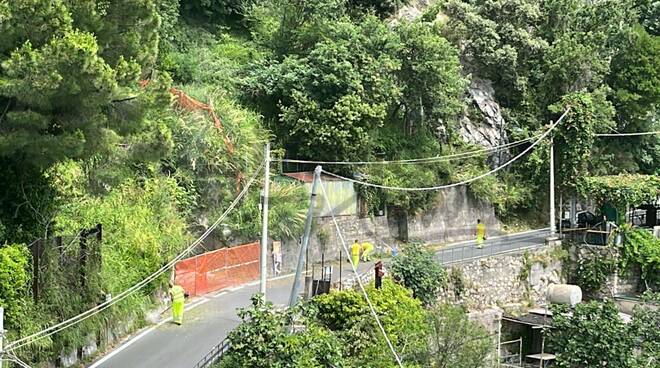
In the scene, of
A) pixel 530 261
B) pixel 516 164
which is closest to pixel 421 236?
pixel 530 261

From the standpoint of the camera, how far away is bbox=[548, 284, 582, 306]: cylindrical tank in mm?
29656

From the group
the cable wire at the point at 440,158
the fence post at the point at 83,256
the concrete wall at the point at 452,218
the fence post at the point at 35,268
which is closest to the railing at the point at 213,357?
the fence post at the point at 83,256

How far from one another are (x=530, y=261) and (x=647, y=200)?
7040mm

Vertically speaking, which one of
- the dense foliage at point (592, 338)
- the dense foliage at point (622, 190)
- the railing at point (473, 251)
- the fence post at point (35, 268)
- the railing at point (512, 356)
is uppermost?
the dense foliage at point (622, 190)

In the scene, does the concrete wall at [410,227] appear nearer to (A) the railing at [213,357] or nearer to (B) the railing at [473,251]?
(B) the railing at [473,251]

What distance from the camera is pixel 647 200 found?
112ft

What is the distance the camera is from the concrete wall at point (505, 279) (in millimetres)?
28609

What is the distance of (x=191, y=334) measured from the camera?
2077 cm

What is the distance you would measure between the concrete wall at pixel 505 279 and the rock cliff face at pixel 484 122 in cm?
843

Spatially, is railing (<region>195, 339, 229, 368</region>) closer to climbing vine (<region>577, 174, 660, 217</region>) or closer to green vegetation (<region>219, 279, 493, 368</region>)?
green vegetation (<region>219, 279, 493, 368</region>)

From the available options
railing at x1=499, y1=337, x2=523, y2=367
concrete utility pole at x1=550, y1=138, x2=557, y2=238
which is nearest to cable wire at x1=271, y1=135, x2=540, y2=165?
concrete utility pole at x1=550, y1=138, x2=557, y2=238

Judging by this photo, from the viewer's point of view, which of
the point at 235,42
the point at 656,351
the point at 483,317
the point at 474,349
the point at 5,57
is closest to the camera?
the point at 5,57

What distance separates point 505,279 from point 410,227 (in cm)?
544

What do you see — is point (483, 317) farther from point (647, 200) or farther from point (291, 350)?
point (291, 350)
